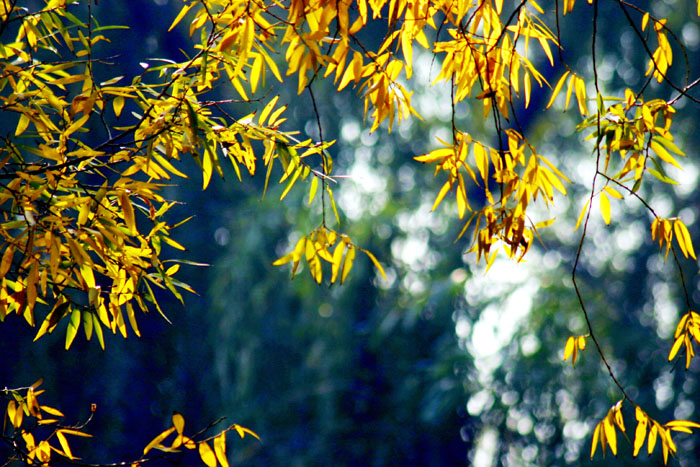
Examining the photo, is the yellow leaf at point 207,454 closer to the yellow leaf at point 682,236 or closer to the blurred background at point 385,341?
the yellow leaf at point 682,236

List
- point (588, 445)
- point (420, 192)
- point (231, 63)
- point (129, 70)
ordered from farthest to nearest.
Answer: point (420, 192)
point (129, 70)
point (588, 445)
point (231, 63)

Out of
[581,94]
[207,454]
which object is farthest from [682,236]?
[207,454]

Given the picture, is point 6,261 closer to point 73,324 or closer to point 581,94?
point 73,324

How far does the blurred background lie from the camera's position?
2.97 metres

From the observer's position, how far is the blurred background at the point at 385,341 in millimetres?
2975

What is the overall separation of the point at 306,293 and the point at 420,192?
2.78ft

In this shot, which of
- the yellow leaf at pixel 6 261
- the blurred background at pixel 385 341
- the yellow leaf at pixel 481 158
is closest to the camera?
the yellow leaf at pixel 6 261

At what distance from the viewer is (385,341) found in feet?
10.6

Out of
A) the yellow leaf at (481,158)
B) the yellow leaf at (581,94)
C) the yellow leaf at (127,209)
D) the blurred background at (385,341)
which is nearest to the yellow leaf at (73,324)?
the yellow leaf at (127,209)

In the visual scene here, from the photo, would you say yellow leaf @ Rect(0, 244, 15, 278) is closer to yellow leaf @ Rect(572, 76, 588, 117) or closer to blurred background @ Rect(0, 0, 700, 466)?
yellow leaf @ Rect(572, 76, 588, 117)

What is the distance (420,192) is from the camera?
3523 mm

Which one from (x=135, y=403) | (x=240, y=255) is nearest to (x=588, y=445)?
(x=240, y=255)

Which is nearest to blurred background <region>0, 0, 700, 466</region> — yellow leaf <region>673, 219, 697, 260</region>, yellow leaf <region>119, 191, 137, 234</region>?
yellow leaf <region>673, 219, 697, 260</region>

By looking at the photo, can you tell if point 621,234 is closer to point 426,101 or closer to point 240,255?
point 426,101
